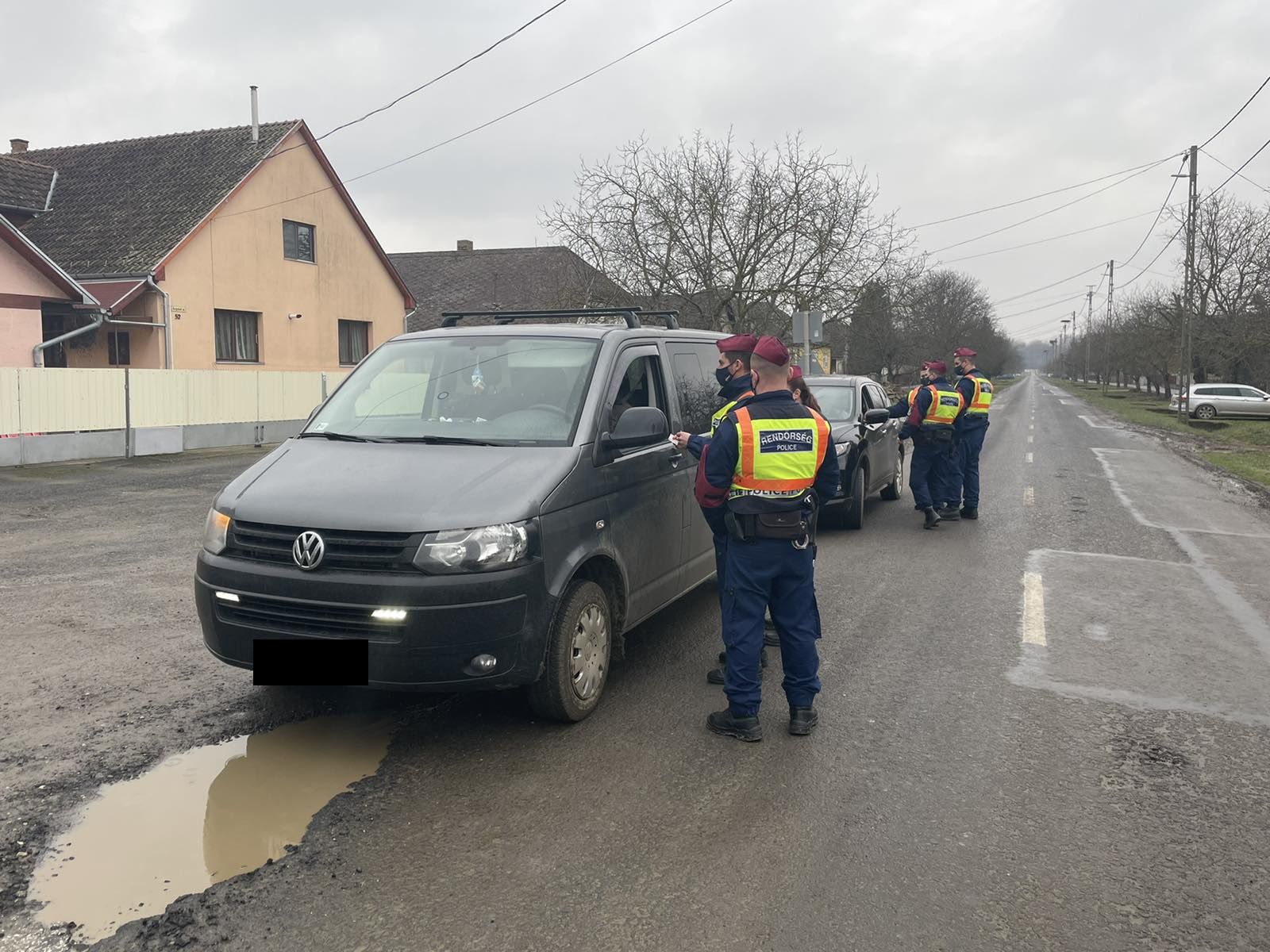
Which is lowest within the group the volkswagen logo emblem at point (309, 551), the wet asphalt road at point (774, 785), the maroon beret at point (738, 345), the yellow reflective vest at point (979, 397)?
the wet asphalt road at point (774, 785)

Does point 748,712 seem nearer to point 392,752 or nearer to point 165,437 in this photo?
point 392,752

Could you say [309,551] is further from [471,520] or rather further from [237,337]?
[237,337]

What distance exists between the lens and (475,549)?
13.1ft

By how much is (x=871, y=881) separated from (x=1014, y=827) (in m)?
0.74

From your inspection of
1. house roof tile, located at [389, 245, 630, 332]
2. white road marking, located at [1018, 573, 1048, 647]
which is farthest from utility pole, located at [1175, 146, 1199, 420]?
white road marking, located at [1018, 573, 1048, 647]

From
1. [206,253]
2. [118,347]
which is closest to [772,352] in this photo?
[206,253]

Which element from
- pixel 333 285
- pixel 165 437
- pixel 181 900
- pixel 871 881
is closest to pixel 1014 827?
pixel 871 881

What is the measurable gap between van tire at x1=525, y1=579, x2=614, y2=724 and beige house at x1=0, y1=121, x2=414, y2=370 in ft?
60.7

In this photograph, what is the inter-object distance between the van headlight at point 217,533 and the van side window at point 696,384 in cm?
267

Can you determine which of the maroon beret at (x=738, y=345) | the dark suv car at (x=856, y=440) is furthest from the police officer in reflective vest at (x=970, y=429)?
the maroon beret at (x=738, y=345)

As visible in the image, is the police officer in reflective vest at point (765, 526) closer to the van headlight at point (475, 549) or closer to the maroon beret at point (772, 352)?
the maroon beret at point (772, 352)

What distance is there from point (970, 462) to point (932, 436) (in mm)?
822

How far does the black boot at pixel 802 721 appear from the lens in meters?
4.52

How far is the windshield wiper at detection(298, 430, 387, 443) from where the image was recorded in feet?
16.1
